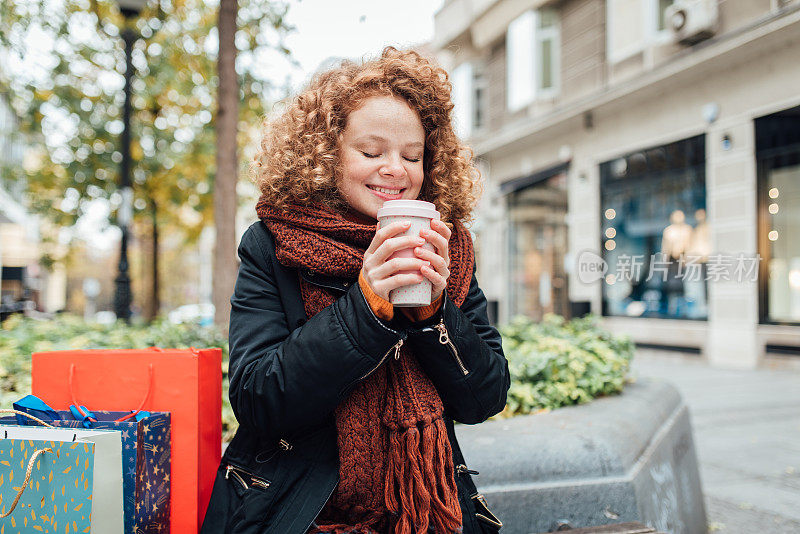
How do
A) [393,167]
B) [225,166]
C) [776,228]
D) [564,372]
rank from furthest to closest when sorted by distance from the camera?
[776,228] < [225,166] < [564,372] < [393,167]

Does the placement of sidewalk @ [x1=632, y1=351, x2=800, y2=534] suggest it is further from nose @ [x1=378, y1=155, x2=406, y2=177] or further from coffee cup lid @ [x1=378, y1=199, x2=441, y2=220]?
coffee cup lid @ [x1=378, y1=199, x2=441, y2=220]

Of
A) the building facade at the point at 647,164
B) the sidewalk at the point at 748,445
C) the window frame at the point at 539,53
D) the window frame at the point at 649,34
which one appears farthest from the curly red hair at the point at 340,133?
the window frame at the point at 539,53

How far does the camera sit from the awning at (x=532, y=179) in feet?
46.4

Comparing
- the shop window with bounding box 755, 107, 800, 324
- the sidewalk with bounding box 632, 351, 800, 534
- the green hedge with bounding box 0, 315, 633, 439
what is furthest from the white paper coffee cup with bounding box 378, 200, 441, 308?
the shop window with bounding box 755, 107, 800, 324

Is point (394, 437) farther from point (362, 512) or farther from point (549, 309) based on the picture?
point (549, 309)

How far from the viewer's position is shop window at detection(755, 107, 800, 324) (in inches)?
366

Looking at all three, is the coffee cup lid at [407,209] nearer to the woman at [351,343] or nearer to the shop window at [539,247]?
the woman at [351,343]

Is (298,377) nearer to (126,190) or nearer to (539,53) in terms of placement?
(126,190)

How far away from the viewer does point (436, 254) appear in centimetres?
125

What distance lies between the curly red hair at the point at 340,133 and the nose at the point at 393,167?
0.42 ft

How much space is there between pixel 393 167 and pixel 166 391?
0.75 metres

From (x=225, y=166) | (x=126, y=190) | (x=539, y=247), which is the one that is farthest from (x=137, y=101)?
(x=539, y=247)

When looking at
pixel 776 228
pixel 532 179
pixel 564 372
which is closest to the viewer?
pixel 564 372

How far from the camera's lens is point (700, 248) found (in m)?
10.7
